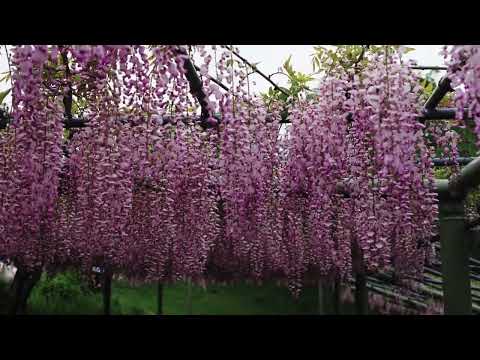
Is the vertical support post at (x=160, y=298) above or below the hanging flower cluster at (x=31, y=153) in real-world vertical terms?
below

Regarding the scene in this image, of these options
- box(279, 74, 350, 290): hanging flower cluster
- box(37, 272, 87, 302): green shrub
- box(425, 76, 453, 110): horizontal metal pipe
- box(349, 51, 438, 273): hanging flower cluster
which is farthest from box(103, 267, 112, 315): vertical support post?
box(425, 76, 453, 110): horizontal metal pipe

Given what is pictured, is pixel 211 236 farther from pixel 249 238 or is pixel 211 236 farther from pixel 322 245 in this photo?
pixel 322 245

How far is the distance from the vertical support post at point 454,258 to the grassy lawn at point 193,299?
300cm

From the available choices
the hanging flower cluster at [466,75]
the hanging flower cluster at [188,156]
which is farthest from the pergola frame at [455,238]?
the hanging flower cluster at [466,75]

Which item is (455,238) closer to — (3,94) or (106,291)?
(3,94)

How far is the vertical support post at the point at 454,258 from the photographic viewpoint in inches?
130

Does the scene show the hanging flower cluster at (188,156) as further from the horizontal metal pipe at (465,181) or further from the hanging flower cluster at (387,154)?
the horizontal metal pipe at (465,181)

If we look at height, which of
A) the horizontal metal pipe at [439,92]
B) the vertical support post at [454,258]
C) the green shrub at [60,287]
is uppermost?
the horizontal metal pipe at [439,92]

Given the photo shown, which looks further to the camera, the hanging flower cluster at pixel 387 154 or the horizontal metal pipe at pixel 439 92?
the horizontal metal pipe at pixel 439 92

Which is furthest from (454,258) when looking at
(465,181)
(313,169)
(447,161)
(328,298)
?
(328,298)

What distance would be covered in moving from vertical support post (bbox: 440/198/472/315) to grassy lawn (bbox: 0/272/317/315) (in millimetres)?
3004
